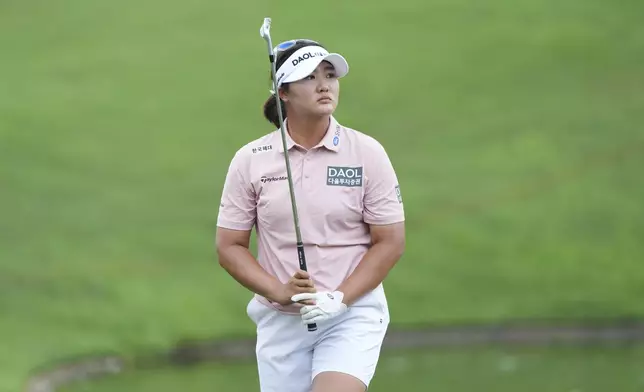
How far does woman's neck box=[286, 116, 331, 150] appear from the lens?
5840mm

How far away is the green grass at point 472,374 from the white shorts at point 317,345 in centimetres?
389

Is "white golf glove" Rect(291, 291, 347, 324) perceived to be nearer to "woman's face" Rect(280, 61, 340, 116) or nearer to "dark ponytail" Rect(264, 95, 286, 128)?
"woman's face" Rect(280, 61, 340, 116)

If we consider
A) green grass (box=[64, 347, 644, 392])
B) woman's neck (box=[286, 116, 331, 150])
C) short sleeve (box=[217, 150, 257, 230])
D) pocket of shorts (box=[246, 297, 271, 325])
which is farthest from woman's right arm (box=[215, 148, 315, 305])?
green grass (box=[64, 347, 644, 392])

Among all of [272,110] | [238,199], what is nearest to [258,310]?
[238,199]

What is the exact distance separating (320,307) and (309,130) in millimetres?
755

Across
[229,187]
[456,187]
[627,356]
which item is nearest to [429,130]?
[456,187]

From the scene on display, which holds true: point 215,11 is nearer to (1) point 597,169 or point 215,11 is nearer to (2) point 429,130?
(2) point 429,130

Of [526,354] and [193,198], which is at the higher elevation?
[193,198]

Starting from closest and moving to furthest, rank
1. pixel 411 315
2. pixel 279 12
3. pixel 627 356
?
pixel 627 356 < pixel 411 315 < pixel 279 12

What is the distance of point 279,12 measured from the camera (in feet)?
55.4

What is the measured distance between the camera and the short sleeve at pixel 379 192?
5.73 metres

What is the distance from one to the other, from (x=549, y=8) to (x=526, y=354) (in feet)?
22.8

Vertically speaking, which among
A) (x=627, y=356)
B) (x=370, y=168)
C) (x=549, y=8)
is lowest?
(x=627, y=356)

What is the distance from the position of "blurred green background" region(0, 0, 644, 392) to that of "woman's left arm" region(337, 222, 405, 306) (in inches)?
161
